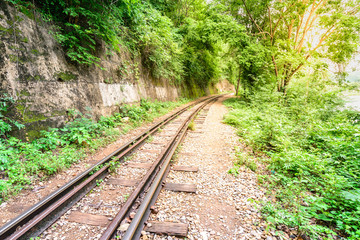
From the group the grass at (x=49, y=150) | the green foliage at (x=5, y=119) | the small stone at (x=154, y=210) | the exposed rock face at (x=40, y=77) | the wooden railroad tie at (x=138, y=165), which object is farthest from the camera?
the wooden railroad tie at (x=138, y=165)

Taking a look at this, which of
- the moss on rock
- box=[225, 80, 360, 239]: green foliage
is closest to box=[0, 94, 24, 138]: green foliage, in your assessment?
the moss on rock

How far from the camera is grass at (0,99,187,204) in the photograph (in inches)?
116

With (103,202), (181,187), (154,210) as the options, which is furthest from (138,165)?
(154,210)

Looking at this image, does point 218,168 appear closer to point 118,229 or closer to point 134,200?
point 134,200

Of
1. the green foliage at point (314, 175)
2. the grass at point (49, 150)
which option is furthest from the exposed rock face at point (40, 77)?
the green foliage at point (314, 175)

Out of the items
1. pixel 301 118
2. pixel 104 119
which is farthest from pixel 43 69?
pixel 301 118

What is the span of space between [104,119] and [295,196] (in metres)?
6.38

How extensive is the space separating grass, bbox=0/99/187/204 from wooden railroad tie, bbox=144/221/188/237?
8.90 ft

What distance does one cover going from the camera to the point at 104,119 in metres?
6.00

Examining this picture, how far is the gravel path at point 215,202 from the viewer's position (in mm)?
2205

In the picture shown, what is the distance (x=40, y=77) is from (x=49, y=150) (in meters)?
2.12

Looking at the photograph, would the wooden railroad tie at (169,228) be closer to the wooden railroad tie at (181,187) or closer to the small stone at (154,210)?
the small stone at (154,210)

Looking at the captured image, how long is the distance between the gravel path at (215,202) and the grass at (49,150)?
8.78 ft

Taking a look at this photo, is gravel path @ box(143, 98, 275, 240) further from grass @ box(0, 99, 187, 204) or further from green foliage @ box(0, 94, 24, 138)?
green foliage @ box(0, 94, 24, 138)
